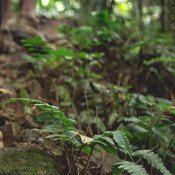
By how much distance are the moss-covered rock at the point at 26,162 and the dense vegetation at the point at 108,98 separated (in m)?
0.13

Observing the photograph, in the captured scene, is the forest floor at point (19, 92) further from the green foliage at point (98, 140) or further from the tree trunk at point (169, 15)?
the tree trunk at point (169, 15)

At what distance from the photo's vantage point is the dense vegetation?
7.90 ft

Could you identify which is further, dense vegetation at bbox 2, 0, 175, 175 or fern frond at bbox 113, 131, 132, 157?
dense vegetation at bbox 2, 0, 175, 175

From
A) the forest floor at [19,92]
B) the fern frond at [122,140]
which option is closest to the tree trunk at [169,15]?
the forest floor at [19,92]

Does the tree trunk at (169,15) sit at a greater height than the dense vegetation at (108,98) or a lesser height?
greater

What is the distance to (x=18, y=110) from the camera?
3.47m

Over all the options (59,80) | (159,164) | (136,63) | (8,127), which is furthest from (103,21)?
(159,164)

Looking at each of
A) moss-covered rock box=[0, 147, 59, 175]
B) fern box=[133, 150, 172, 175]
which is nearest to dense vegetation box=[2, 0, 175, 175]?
fern box=[133, 150, 172, 175]

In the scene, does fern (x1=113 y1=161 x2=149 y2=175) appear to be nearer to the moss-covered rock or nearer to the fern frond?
the fern frond

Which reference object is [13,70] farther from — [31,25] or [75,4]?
[75,4]

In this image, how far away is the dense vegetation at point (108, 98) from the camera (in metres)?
2.41

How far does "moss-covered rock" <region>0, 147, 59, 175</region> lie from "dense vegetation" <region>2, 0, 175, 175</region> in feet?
0.42

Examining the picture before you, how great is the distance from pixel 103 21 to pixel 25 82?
5.94 feet

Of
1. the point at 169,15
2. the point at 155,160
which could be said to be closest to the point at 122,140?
the point at 155,160
